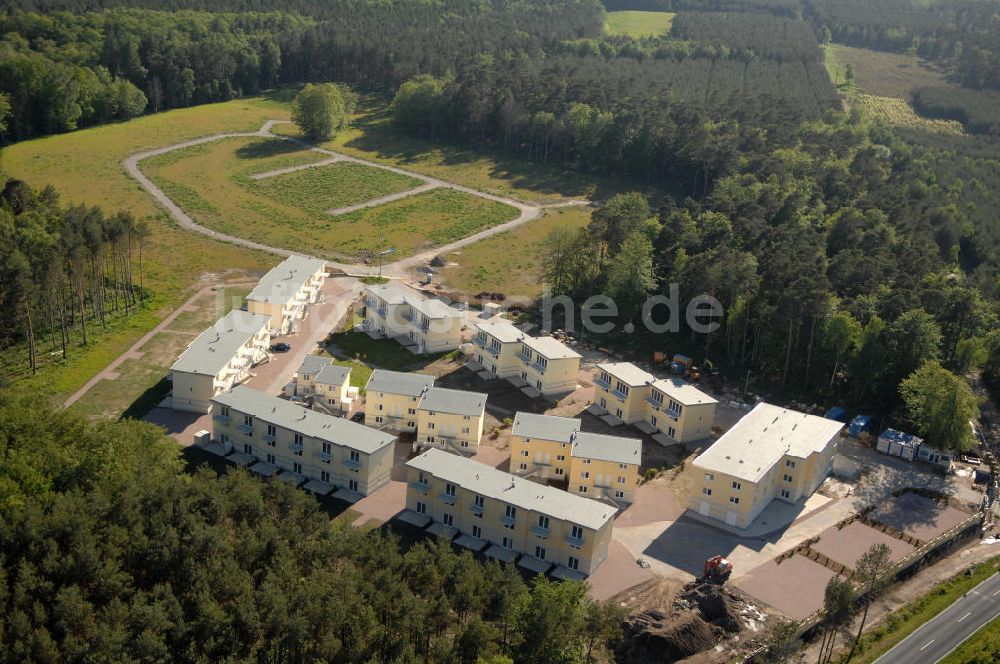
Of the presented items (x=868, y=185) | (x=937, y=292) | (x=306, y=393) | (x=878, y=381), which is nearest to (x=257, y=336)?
(x=306, y=393)

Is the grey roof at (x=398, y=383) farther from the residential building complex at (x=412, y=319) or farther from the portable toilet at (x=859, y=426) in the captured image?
the portable toilet at (x=859, y=426)

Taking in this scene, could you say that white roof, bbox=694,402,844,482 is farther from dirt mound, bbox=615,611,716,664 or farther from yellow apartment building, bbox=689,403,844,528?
dirt mound, bbox=615,611,716,664

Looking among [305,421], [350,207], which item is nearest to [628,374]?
[305,421]

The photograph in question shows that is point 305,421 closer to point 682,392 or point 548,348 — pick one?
point 548,348

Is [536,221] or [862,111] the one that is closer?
[536,221]

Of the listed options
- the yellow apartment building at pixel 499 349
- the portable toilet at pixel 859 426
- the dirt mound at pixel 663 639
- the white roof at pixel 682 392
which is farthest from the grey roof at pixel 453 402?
the portable toilet at pixel 859 426

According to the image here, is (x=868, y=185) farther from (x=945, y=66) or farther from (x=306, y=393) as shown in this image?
(x=945, y=66)
